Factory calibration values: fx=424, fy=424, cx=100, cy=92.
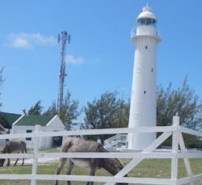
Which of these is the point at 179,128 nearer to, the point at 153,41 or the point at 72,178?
the point at 72,178

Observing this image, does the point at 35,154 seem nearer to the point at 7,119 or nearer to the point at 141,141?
the point at 141,141

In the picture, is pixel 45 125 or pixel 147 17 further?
pixel 45 125

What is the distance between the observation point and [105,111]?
2335 inches

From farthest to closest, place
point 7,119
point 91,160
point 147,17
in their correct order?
point 7,119, point 147,17, point 91,160

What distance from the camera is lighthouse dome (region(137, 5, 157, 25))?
139 ft

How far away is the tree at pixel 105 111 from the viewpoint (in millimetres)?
56750

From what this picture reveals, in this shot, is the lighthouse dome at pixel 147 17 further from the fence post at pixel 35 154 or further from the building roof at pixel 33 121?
the fence post at pixel 35 154

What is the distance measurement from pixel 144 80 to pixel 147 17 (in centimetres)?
641

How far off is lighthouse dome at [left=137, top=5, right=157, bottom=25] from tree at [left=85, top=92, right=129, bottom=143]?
50.6 feet

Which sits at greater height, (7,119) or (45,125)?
(7,119)

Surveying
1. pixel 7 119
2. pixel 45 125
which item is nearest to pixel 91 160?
pixel 45 125

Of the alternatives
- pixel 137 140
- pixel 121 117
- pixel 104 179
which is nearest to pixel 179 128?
pixel 104 179

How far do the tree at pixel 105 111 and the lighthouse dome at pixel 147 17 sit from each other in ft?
50.6

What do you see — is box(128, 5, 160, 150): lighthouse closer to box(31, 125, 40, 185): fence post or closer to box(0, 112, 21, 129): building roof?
box(0, 112, 21, 129): building roof
